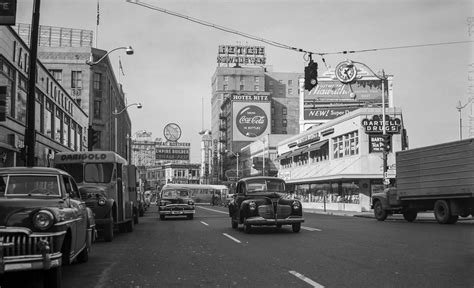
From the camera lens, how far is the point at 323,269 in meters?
9.12

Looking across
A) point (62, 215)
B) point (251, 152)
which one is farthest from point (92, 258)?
point (251, 152)

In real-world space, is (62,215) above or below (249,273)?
above

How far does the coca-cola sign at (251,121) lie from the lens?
120 metres

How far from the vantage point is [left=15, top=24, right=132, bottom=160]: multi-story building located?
210 feet

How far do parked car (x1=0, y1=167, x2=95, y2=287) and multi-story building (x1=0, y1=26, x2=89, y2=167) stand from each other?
640 centimetres

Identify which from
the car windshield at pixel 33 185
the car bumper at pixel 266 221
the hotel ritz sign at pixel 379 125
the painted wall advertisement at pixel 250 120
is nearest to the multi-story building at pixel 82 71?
the hotel ritz sign at pixel 379 125

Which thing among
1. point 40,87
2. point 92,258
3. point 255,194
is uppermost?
point 40,87

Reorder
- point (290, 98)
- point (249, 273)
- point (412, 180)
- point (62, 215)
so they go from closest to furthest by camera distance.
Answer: point (62, 215), point (249, 273), point (412, 180), point (290, 98)

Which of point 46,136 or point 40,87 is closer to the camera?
point 40,87

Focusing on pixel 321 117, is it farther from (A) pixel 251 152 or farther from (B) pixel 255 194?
(B) pixel 255 194

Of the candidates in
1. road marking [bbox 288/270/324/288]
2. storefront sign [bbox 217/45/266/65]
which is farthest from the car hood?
storefront sign [bbox 217/45/266/65]

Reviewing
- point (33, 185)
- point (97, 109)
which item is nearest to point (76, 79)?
point (97, 109)

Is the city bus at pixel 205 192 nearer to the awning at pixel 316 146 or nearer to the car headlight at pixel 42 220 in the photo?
the awning at pixel 316 146

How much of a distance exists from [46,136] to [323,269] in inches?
1187
